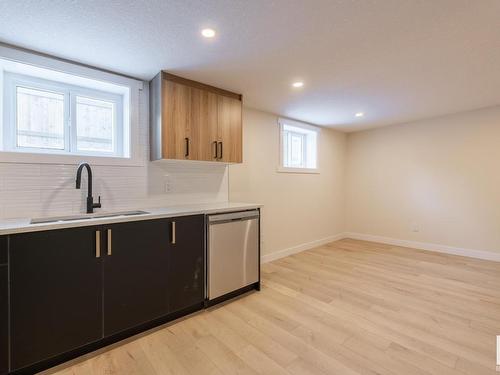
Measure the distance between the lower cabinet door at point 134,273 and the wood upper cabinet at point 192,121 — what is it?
2.63 ft

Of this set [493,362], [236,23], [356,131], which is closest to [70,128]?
[236,23]

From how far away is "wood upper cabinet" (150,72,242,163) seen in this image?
2.43m

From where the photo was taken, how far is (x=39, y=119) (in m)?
2.21

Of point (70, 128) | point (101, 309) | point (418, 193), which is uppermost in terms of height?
point (70, 128)

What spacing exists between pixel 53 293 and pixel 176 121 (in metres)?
1.70

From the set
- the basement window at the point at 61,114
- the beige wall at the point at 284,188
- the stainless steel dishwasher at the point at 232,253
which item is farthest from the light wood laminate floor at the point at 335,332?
the basement window at the point at 61,114

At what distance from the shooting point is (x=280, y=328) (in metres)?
2.08

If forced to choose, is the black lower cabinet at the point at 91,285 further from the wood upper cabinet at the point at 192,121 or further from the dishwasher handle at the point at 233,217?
the wood upper cabinet at the point at 192,121

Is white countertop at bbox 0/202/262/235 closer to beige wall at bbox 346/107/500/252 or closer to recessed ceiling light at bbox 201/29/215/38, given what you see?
recessed ceiling light at bbox 201/29/215/38

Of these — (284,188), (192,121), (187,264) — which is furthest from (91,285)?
(284,188)

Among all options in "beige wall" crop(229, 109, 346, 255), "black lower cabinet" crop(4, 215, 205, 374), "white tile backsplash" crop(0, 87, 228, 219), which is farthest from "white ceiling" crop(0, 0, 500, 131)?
"black lower cabinet" crop(4, 215, 205, 374)

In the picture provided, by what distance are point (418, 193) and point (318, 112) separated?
8.00ft

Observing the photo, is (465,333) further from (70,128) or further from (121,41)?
(70,128)

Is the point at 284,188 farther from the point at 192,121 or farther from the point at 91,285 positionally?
the point at 91,285
